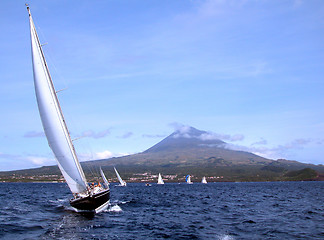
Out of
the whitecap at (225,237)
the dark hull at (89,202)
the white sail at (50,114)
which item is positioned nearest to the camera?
the whitecap at (225,237)

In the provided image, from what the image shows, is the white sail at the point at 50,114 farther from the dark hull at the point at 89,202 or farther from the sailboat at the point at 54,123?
the dark hull at the point at 89,202

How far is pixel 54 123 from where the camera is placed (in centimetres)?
3369

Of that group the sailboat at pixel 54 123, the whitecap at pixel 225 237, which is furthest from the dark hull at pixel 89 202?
the whitecap at pixel 225 237

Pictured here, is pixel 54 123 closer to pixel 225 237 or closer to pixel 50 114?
pixel 50 114

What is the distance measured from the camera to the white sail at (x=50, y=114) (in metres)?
32.9

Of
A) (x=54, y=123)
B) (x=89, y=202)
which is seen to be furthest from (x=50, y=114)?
(x=89, y=202)

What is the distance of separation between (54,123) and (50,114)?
40.7 inches

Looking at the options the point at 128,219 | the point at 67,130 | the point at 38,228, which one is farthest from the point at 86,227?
the point at 67,130

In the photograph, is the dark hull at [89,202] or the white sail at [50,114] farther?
the dark hull at [89,202]

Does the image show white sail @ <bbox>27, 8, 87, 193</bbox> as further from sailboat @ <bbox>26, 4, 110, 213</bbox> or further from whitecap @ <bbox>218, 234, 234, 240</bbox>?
whitecap @ <bbox>218, 234, 234, 240</bbox>

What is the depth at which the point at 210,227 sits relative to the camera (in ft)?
97.5

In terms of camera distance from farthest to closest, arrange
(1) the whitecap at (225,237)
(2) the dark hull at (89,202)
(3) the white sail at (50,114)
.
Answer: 1. (2) the dark hull at (89,202)
2. (3) the white sail at (50,114)
3. (1) the whitecap at (225,237)

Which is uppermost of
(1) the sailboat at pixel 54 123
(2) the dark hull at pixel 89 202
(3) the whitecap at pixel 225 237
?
(1) the sailboat at pixel 54 123

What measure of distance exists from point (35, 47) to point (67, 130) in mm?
9278
